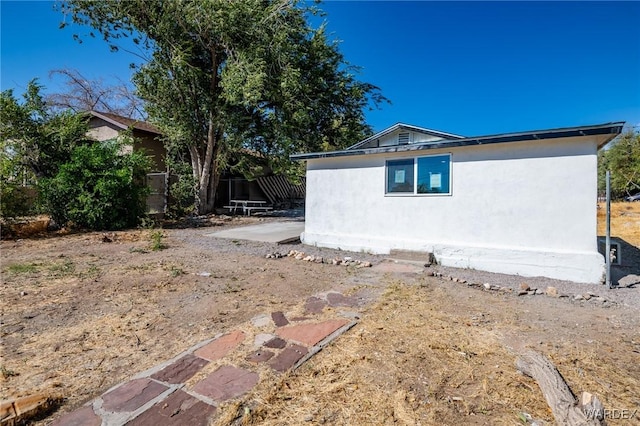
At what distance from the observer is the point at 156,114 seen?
13.3 meters

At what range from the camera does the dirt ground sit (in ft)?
6.83

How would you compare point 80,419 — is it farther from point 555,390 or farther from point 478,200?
point 478,200

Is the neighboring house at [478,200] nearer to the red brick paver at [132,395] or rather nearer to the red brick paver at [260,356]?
the red brick paver at [260,356]

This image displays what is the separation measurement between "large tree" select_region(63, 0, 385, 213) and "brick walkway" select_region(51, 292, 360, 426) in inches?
378

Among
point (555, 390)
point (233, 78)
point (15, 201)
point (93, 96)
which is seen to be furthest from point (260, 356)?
point (93, 96)

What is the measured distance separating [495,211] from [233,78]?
31.8 ft

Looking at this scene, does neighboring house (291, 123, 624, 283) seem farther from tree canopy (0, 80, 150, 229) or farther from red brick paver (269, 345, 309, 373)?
tree canopy (0, 80, 150, 229)

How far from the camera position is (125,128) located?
13.5m

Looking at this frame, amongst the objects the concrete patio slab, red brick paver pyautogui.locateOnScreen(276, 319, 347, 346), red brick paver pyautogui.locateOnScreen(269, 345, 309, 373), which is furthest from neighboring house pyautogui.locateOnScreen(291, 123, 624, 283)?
red brick paver pyautogui.locateOnScreen(269, 345, 309, 373)

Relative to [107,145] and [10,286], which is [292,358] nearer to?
[10,286]

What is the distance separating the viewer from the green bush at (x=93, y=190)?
926 centimetres

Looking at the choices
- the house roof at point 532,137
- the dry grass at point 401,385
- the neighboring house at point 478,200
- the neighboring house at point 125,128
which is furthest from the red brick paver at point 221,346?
the neighboring house at point 125,128

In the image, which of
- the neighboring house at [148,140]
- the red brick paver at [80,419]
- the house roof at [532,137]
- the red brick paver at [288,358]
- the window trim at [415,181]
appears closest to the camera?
the red brick paver at [80,419]

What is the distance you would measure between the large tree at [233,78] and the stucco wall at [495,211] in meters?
6.22
